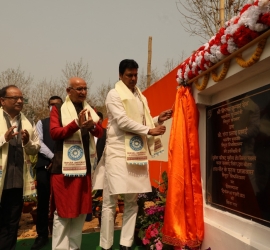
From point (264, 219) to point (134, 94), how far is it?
1.65m

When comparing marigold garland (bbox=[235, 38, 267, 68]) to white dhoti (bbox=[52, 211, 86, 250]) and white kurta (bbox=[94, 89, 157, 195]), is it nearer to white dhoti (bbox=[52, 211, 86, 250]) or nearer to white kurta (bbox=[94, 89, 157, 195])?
white kurta (bbox=[94, 89, 157, 195])

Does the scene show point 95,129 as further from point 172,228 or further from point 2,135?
point 172,228

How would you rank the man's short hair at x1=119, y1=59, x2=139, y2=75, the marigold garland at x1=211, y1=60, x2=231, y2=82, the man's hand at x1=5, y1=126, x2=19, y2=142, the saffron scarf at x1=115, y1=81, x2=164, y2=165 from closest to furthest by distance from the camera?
the marigold garland at x1=211, y1=60, x2=231, y2=82, the man's hand at x1=5, y1=126, x2=19, y2=142, the saffron scarf at x1=115, y1=81, x2=164, y2=165, the man's short hair at x1=119, y1=59, x2=139, y2=75

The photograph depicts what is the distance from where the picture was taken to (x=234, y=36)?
82.7 inches

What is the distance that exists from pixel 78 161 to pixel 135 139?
56cm

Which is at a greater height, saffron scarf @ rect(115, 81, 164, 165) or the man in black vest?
saffron scarf @ rect(115, 81, 164, 165)

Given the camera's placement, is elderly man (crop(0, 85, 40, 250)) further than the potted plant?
No

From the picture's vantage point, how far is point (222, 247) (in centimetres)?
247

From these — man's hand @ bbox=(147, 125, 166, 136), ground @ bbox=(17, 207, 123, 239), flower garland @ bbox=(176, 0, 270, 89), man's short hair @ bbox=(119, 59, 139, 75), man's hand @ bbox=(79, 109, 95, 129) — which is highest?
man's short hair @ bbox=(119, 59, 139, 75)

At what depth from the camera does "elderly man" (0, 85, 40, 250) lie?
2730 mm

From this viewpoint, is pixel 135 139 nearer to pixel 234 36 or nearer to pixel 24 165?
pixel 24 165

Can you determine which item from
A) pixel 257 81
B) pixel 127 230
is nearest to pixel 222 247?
pixel 127 230

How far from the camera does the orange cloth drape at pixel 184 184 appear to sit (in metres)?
2.73

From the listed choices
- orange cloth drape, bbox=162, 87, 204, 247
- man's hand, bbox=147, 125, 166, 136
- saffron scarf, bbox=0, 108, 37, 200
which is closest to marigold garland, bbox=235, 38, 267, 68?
orange cloth drape, bbox=162, 87, 204, 247
